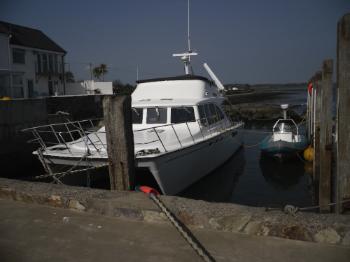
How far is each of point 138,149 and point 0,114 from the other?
7501mm

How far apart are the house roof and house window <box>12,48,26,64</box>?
533 millimetres

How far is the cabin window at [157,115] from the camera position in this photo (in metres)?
9.09

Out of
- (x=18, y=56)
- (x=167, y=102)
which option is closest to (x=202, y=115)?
(x=167, y=102)

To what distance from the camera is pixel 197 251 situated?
288cm

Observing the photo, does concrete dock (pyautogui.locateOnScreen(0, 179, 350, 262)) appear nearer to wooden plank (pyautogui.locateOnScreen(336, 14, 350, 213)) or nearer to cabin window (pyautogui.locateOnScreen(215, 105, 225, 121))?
wooden plank (pyautogui.locateOnScreen(336, 14, 350, 213))

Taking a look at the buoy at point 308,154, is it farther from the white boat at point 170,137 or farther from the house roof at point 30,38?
the house roof at point 30,38

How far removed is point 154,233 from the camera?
11.5ft

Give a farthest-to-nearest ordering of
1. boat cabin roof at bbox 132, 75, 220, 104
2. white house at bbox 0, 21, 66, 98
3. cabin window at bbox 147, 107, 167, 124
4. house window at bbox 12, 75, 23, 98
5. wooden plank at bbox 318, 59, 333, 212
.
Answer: white house at bbox 0, 21, 66, 98, house window at bbox 12, 75, 23, 98, boat cabin roof at bbox 132, 75, 220, 104, cabin window at bbox 147, 107, 167, 124, wooden plank at bbox 318, 59, 333, 212

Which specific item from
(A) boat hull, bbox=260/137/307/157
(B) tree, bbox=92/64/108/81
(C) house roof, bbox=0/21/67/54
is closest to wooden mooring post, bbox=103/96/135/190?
(A) boat hull, bbox=260/137/307/157

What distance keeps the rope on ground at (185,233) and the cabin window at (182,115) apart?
5.03 m

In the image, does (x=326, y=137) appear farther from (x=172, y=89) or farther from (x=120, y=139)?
(x=172, y=89)

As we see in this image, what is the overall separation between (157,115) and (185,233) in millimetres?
6116

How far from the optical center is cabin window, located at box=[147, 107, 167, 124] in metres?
9.09

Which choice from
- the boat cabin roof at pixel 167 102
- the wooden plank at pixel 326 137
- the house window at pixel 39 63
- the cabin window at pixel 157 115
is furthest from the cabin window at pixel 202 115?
the house window at pixel 39 63
